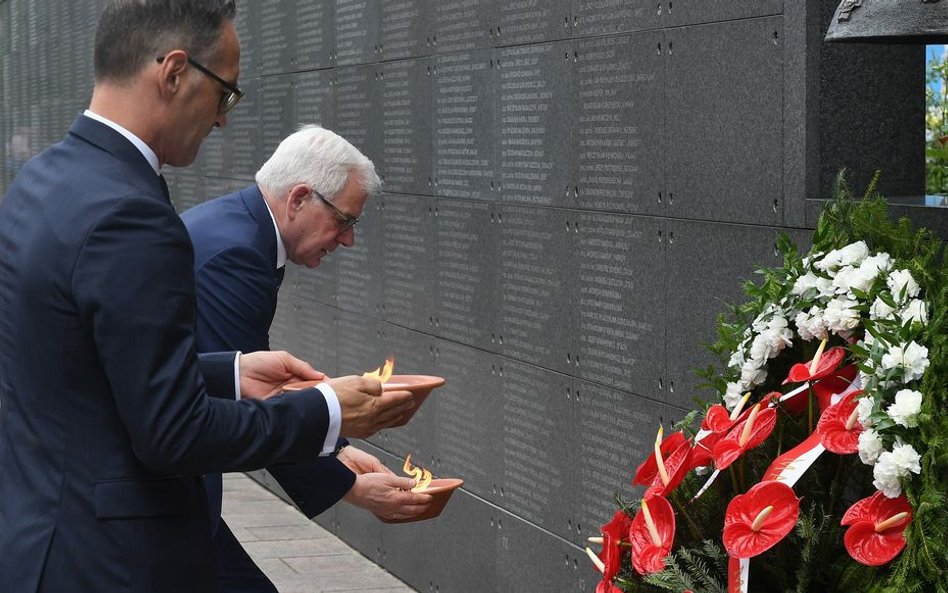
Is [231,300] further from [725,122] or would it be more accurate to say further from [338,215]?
[725,122]

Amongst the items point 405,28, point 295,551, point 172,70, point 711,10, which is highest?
point 405,28

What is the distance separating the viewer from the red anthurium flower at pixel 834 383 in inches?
112

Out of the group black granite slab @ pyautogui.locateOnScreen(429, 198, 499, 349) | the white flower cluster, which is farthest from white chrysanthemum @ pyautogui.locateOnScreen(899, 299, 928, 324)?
black granite slab @ pyautogui.locateOnScreen(429, 198, 499, 349)

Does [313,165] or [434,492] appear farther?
[313,165]

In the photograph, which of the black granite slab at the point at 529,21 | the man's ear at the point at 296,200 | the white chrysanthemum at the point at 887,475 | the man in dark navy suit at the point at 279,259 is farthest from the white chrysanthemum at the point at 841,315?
the black granite slab at the point at 529,21

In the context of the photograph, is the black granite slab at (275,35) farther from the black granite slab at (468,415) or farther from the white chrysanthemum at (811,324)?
the white chrysanthemum at (811,324)

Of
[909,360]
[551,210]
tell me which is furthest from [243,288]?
[909,360]

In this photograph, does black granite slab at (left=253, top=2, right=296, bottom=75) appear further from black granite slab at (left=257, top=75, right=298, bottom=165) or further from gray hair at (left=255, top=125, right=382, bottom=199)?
gray hair at (left=255, top=125, right=382, bottom=199)

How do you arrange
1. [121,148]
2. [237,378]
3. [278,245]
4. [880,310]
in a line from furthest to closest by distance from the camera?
[278,245] < [237,378] < [880,310] < [121,148]

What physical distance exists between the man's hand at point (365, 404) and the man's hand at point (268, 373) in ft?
0.66

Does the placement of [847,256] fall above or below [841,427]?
above

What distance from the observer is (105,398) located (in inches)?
101

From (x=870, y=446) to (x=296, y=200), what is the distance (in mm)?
2047

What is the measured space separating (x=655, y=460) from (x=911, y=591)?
Result: 0.69 meters
